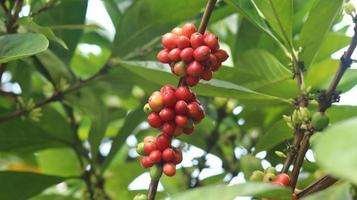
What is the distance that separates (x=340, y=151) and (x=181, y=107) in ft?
1.47

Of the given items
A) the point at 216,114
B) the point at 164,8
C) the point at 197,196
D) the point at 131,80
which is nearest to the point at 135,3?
the point at 164,8

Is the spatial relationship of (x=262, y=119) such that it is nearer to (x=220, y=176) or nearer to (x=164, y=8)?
(x=220, y=176)

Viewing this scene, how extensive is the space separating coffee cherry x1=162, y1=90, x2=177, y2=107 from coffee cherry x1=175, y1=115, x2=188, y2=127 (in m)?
0.02

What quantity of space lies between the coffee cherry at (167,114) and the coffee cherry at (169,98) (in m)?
0.01

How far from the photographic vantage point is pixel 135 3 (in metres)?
1.69

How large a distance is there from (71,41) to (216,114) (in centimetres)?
52

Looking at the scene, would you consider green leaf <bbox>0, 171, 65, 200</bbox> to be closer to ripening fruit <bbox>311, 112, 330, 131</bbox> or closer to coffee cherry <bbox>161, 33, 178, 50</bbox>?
coffee cherry <bbox>161, 33, 178, 50</bbox>

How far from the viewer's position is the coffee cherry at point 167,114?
1056 millimetres

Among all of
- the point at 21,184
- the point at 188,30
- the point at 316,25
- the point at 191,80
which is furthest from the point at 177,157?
the point at 21,184

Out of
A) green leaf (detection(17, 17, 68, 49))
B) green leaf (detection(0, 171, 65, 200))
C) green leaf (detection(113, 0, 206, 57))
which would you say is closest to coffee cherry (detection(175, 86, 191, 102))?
green leaf (detection(17, 17, 68, 49))

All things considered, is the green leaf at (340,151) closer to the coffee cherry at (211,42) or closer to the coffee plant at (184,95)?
the coffee plant at (184,95)

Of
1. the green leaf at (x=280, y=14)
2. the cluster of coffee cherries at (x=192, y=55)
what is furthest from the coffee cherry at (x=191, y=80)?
the green leaf at (x=280, y=14)

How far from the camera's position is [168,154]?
103 cm

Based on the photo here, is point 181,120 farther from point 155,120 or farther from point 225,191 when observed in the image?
point 225,191
